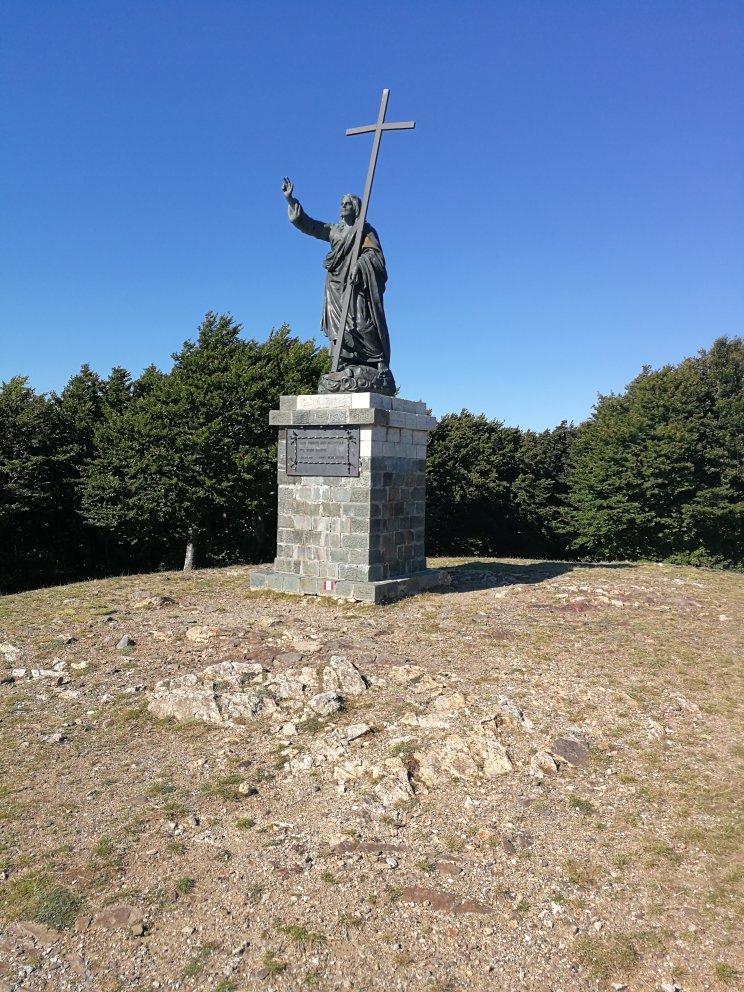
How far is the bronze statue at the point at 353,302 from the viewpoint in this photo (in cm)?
1135

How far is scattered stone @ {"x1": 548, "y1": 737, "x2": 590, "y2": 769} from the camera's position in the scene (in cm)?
576

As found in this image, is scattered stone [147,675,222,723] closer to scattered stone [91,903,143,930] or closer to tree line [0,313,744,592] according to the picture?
scattered stone [91,903,143,930]

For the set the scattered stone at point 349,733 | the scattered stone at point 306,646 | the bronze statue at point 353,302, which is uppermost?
the bronze statue at point 353,302

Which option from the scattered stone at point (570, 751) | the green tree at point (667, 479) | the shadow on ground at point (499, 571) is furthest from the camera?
the green tree at point (667, 479)

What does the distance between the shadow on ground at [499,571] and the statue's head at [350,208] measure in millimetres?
6492

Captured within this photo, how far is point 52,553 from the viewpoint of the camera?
→ 2850 centimetres

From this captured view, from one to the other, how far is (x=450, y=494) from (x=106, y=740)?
27.1 metres

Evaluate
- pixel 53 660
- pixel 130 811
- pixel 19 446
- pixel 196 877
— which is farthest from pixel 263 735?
pixel 19 446

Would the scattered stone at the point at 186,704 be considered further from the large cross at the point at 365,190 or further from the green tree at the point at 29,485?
the green tree at the point at 29,485

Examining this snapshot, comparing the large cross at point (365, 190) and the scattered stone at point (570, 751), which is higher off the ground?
the large cross at point (365, 190)

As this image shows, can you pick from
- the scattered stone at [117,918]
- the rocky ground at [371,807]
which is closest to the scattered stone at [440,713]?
the rocky ground at [371,807]

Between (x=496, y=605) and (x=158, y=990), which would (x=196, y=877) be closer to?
(x=158, y=990)

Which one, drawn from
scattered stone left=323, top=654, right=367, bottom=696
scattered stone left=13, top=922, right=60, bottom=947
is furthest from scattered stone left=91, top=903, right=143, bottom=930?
scattered stone left=323, top=654, right=367, bottom=696

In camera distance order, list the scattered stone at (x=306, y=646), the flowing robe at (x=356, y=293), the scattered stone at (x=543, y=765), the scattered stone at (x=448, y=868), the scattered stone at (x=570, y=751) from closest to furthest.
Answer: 1. the scattered stone at (x=448, y=868)
2. the scattered stone at (x=543, y=765)
3. the scattered stone at (x=570, y=751)
4. the scattered stone at (x=306, y=646)
5. the flowing robe at (x=356, y=293)
